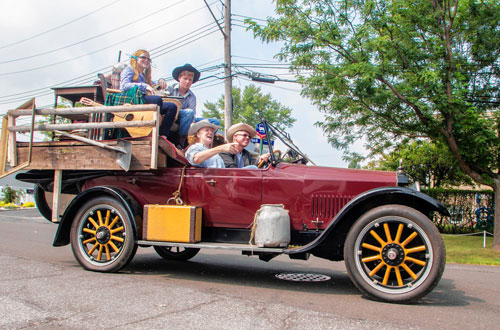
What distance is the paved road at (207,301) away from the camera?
3.05 metres

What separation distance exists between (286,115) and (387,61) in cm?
4124

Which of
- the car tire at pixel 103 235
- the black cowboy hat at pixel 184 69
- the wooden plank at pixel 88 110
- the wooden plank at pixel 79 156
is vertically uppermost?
the black cowboy hat at pixel 184 69

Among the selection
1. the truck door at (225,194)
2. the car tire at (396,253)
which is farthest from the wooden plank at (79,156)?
the car tire at (396,253)

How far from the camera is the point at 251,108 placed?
4591 cm

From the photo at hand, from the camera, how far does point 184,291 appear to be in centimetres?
402

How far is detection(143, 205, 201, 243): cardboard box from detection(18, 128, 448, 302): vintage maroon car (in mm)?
81

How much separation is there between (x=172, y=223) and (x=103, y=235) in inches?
39.0

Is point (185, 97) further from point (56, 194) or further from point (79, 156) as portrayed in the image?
point (56, 194)

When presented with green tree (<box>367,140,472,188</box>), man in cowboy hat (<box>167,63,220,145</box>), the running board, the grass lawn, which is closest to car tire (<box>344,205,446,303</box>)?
the running board

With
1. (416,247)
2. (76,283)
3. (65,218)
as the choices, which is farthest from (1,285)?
(416,247)

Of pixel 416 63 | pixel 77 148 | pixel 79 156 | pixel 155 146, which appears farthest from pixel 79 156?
pixel 416 63

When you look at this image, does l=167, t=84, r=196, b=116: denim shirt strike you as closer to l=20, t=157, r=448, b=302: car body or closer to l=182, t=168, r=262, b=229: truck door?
l=20, t=157, r=448, b=302: car body

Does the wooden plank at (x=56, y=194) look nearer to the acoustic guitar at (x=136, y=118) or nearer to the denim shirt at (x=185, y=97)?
the acoustic guitar at (x=136, y=118)

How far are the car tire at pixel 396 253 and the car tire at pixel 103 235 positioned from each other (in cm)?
258
